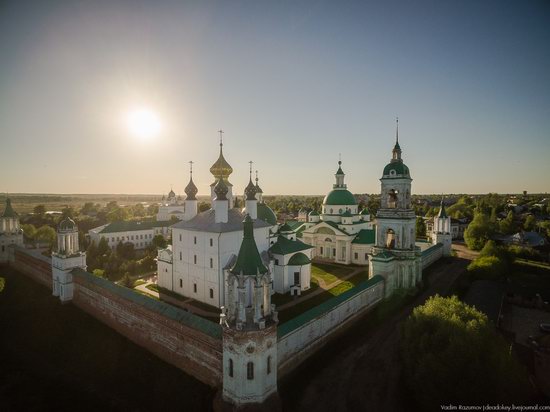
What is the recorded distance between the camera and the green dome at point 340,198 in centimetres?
3875

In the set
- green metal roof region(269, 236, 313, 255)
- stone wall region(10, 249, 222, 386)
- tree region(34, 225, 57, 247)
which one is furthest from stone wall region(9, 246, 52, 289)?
green metal roof region(269, 236, 313, 255)

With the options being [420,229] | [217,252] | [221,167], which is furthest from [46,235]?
[420,229]

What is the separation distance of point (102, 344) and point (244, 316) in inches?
475

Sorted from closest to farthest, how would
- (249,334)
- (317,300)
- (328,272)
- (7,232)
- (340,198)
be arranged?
(249,334) → (317,300) → (328,272) → (7,232) → (340,198)

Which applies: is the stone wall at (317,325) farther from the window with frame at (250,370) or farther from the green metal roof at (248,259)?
the green metal roof at (248,259)

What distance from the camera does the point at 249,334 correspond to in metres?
12.2

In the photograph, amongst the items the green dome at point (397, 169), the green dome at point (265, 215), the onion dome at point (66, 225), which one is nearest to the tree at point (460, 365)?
the green dome at point (397, 169)

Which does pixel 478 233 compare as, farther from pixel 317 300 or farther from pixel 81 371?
pixel 81 371

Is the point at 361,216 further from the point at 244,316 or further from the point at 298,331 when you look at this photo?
the point at 244,316

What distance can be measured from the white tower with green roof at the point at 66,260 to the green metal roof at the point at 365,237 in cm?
2743

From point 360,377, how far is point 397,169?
16685 mm

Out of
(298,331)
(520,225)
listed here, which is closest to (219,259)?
(298,331)

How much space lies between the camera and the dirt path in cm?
1337

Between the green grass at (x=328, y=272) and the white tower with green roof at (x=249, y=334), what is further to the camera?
the green grass at (x=328, y=272)
